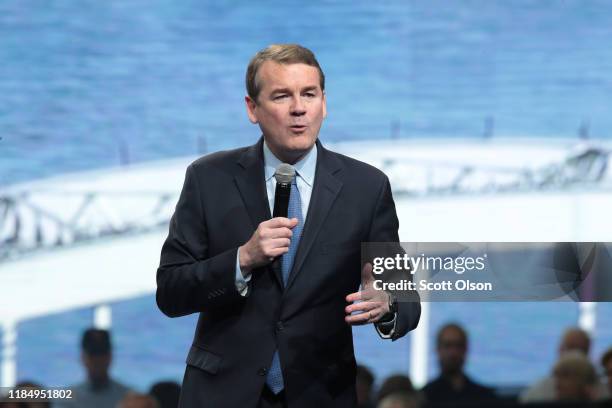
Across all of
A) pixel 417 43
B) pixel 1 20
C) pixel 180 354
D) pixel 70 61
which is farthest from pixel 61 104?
pixel 417 43

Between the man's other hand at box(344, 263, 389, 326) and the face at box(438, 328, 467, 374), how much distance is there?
1785mm

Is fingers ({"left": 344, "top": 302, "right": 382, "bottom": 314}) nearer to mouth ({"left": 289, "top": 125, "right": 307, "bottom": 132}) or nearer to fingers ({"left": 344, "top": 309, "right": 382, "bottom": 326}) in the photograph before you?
fingers ({"left": 344, "top": 309, "right": 382, "bottom": 326})

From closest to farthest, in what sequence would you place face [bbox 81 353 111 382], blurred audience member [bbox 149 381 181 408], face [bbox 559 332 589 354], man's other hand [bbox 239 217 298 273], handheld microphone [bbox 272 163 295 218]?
man's other hand [bbox 239 217 298 273]
handheld microphone [bbox 272 163 295 218]
face [bbox 559 332 589 354]
face [bbox 81 353 111 382]
blurred audience member [bbox 149 381 181 408]

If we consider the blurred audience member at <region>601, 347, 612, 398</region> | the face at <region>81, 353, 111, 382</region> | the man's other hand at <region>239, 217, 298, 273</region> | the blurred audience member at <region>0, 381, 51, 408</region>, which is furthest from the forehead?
the face at <region>81, 353, 111, 382</region>

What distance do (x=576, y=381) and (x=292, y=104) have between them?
85 cm

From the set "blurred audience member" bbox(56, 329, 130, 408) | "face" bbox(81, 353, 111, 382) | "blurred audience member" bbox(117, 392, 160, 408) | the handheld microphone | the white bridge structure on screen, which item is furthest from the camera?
the white bridge structure on screen

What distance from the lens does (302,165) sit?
2.31 meters

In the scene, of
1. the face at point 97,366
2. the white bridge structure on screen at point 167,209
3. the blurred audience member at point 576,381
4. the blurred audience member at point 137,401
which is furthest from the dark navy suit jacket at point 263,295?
the white bridge structure on screen at point 167,209

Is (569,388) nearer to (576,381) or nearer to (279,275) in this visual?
(576,381)

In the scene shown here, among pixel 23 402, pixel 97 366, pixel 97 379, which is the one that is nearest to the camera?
pixel 23 402

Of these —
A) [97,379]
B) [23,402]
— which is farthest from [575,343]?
[23,402]

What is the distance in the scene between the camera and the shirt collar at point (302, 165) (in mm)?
2309

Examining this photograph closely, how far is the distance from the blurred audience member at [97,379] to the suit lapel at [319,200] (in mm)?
2033

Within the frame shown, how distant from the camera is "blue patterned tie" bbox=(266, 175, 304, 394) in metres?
2.21
